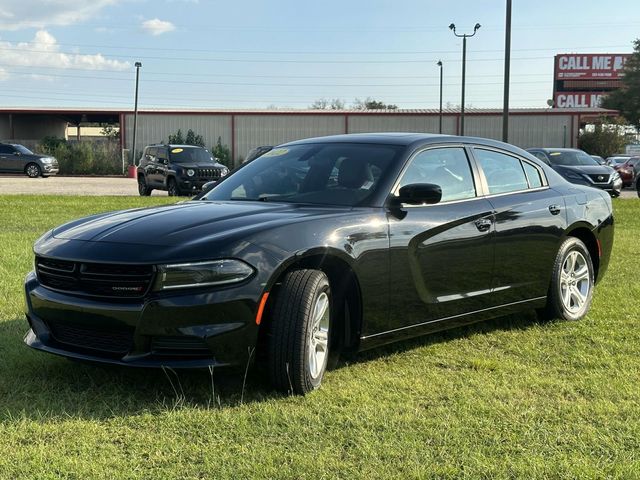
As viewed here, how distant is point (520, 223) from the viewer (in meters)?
5.31

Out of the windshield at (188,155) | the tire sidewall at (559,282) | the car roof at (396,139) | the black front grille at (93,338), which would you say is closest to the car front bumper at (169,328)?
the black front grille at (93,338)

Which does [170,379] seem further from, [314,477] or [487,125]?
[487,125]

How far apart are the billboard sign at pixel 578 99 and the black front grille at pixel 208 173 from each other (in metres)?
67.6

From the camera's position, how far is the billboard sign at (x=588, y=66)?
83000 mm

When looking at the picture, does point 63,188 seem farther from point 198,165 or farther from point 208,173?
point 208,173

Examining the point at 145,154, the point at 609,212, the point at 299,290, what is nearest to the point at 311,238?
the point at 299,290

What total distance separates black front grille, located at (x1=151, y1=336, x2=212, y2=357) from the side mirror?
1.54m

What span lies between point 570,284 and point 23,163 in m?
35.4

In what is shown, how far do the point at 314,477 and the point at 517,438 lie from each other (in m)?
1.00

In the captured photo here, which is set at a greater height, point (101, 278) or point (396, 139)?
point (396, 139)

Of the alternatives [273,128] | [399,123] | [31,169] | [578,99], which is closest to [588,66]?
[578,99]

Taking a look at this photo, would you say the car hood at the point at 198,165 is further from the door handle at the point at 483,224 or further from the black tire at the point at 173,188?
the door handle at the point at 483,224

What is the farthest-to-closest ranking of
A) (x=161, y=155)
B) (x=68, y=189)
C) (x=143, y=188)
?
(x=68, y=189) → (x=143, y=188) → (x=161, y=155)

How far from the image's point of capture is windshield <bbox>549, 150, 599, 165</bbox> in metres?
21.5
